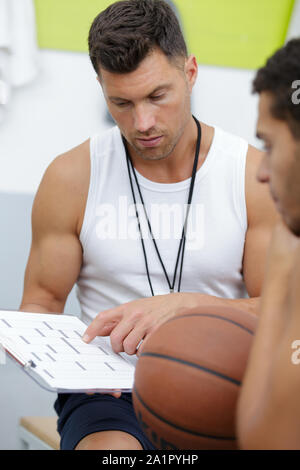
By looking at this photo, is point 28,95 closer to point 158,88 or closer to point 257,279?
point 158,88

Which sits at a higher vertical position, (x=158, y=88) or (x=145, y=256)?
(x=158, y=88)

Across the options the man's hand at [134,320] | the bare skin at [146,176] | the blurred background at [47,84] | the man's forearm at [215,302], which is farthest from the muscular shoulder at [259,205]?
the blurred background at [47,84]

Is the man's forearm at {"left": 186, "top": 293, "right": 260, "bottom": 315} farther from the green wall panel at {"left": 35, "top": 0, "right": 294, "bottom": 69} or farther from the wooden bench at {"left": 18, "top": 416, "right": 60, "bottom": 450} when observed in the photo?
the green wall panel at {"left": 35, "top": 0, "right": 294, "bottom": 69}

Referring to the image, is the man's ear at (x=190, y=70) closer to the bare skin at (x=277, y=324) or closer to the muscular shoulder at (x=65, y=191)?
the muscular shoulder at (x=65, y=191)

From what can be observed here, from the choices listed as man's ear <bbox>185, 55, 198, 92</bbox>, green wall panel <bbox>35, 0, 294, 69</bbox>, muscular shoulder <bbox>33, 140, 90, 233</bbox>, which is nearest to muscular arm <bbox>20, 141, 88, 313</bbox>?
muscular shoulder <bbox>33, 140, 90, 233</bbox>

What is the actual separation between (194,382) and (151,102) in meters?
0.63

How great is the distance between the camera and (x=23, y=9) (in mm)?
1869

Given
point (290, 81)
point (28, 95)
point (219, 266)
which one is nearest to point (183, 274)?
point (219, 266)

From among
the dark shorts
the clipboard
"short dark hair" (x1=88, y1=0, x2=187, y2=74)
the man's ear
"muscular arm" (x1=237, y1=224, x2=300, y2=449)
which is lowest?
the dark shorts

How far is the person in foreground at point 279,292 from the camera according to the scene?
619 millimetres

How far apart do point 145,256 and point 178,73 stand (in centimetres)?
39

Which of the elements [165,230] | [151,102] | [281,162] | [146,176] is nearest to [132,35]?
[151,102]

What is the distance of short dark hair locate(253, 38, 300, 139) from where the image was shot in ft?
2.18

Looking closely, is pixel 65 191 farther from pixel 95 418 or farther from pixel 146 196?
pixel 95 418
